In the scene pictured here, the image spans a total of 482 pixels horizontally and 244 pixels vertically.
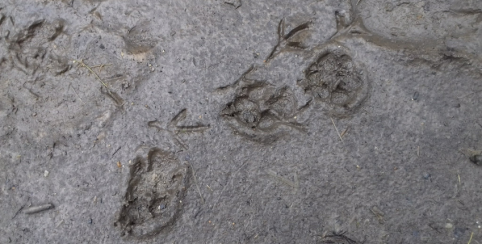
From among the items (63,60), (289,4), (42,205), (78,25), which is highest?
(289,4)

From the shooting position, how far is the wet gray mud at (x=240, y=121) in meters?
1.77

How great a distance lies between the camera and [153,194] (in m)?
1.80

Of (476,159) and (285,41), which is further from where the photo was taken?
(285,41)

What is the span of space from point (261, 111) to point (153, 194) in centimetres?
60

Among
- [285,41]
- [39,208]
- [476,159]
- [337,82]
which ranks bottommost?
[39,208]

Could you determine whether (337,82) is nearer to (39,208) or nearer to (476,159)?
(476,159)

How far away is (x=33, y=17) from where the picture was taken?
6.16ft

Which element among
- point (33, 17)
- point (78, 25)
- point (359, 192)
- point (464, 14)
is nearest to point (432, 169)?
point (359, 192)

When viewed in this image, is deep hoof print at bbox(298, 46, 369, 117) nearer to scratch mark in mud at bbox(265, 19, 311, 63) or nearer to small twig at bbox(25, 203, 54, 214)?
scratch mark in mud at bbox(265, 19, 311, 63)

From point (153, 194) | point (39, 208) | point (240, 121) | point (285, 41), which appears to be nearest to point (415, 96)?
point (285, 41)

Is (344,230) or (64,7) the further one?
(64,7)

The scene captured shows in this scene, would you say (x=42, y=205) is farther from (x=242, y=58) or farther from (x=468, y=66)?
(x=468, y=66)

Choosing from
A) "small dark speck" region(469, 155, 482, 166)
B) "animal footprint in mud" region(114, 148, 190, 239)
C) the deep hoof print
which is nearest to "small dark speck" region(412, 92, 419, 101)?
the deep hoof print

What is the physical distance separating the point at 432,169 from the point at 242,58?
0.96 meters
